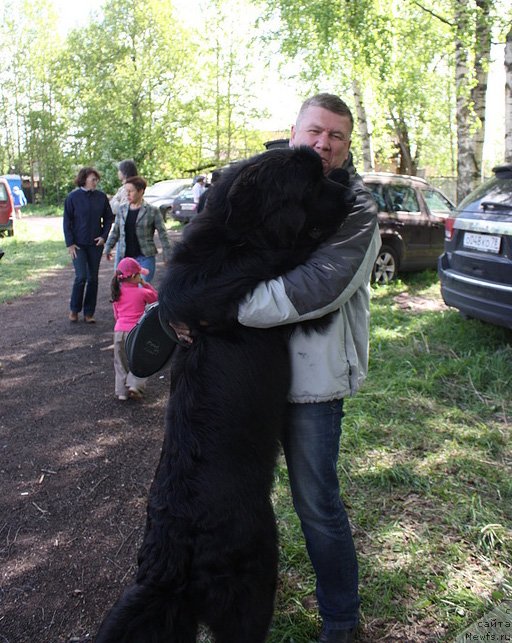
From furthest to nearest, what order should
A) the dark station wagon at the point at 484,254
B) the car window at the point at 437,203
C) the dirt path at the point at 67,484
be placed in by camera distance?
the car window at the point at 437,203, the dark station wagon at the point at 484,254, the dirt path at the point at 67,484

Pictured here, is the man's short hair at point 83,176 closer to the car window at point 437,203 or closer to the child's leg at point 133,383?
the child's leg at point 133,383

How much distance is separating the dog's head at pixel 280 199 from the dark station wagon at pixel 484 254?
13.5ft

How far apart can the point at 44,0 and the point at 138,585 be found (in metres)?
46.1

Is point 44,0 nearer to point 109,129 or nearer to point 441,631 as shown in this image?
point 109,129

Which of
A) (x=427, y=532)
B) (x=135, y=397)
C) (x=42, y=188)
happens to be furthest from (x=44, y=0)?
(x=427, y=532)

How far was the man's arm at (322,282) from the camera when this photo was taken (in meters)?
1.83

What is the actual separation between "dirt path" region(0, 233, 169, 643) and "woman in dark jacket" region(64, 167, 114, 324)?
1427mm

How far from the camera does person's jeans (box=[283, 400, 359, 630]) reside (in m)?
2.08

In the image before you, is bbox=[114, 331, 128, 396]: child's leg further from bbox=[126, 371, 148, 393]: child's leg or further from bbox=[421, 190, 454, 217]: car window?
bbox=[421, 190, 454, 217]: car window

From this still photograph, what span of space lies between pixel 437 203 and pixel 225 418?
10.5m

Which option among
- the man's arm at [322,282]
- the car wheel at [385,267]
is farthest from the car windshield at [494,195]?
the man's arm at [322,282]

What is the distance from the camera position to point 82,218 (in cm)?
795

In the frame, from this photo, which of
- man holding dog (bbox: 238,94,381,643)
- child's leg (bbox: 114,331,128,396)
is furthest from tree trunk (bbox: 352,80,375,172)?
man holding dog (bbox: 238,94,381,643)

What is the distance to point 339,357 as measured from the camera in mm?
2053
